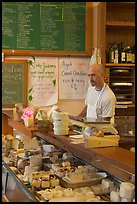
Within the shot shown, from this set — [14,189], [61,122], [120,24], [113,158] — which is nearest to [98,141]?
[113,158]

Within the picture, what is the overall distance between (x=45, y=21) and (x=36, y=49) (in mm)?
345

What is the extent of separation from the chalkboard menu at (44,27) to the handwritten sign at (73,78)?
0.13 meters

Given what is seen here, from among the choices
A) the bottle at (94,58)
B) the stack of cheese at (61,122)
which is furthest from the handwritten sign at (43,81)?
the stack of cheese at (61,122)

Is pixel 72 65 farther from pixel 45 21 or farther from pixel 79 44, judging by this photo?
pixel 45 21

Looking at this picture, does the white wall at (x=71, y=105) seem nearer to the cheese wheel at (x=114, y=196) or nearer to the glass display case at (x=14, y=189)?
the glass display case at (x=14, y=189)

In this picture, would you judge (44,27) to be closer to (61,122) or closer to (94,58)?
(94,58)

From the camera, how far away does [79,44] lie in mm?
4484

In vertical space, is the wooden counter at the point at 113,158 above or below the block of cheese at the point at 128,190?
above

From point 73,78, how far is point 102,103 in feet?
3.14

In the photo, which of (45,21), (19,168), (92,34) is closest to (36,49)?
(45,21)

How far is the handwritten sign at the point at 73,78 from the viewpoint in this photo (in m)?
4.45

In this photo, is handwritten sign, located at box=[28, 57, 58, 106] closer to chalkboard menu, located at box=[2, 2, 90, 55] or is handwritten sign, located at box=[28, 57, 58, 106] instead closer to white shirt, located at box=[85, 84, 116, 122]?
chalkboard menu, located at box=[2, 2, 90, 55]

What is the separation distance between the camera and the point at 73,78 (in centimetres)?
448

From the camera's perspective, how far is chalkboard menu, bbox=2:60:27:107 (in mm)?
4297
